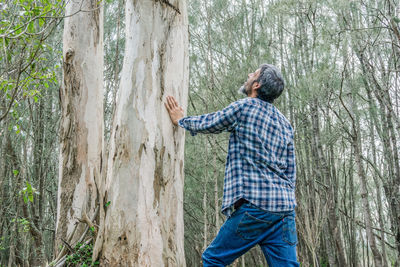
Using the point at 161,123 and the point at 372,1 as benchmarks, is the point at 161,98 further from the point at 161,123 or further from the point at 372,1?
the point at 372,1

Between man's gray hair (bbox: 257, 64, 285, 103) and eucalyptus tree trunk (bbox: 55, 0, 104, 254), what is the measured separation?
233cm

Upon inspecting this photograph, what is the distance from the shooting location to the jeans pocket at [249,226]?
2096 millimetres

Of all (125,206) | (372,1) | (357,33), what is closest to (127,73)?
(125,206)

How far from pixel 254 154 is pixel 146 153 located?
27.5 inches

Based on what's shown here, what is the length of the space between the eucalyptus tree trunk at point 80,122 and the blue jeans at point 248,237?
7.15ft

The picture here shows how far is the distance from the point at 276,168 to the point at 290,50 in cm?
656

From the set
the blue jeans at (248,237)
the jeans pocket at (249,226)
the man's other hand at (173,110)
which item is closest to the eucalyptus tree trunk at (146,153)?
the man's other hand at (173,110)

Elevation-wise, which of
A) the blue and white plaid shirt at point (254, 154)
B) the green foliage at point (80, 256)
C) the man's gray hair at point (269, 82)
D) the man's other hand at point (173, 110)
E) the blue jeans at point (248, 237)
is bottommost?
the green foliage at point (80, 256)

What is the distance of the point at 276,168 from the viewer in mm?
2252

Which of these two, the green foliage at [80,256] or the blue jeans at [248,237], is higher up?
the blue jeans at [248,237]

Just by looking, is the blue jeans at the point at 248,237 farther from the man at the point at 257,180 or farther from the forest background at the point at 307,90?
the forest background at the point at 307,90

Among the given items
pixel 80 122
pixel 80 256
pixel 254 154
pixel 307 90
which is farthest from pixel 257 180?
pixel 307 90

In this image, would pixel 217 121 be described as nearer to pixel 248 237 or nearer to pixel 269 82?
pixel 269 82

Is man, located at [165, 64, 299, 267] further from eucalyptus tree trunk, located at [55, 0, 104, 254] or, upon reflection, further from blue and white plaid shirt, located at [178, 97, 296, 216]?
eucalyptus tree trunk, located at [55, 0, 104, 254]
